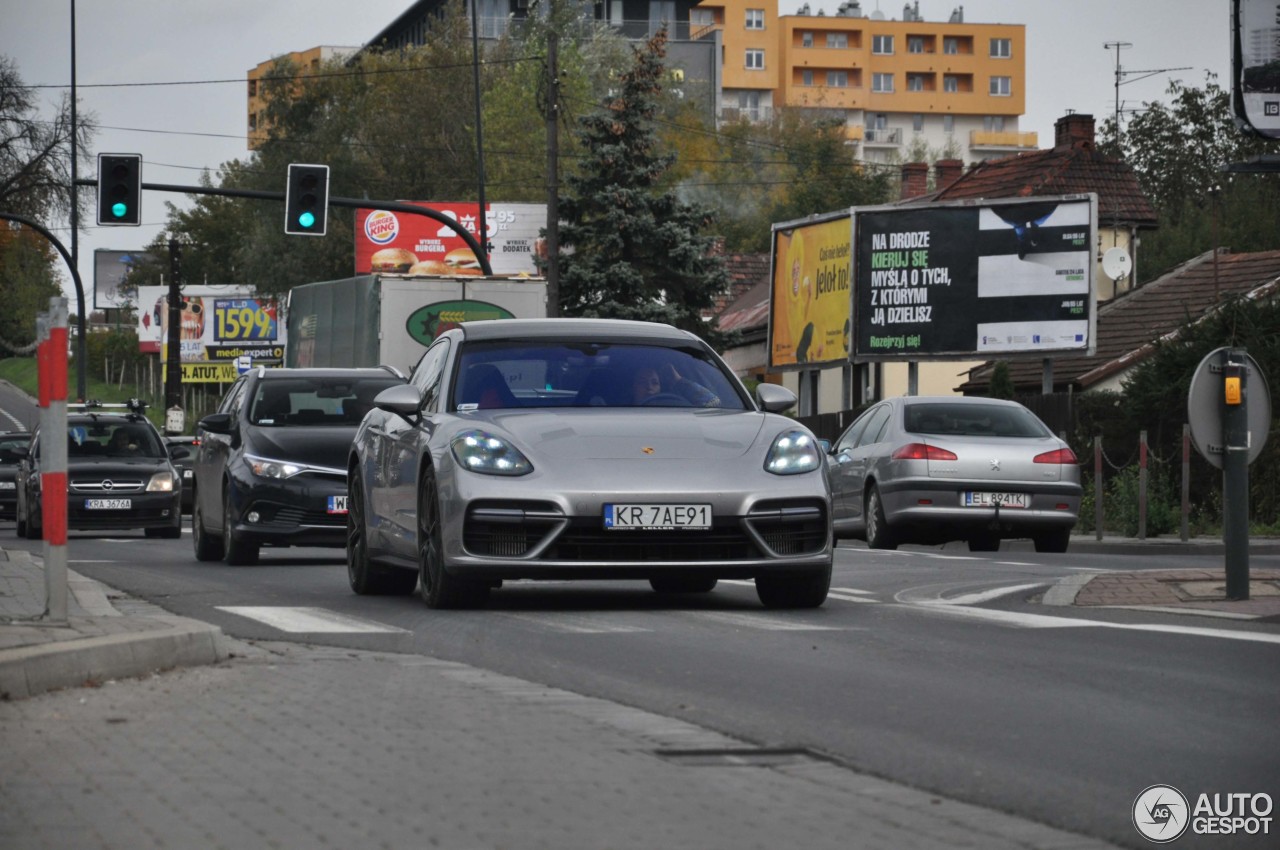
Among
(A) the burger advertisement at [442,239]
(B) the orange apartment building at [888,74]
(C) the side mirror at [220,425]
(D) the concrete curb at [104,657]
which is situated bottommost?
(D) the concrete curb at [104,657]

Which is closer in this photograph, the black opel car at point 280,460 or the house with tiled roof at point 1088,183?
the black opel car at point 280,460

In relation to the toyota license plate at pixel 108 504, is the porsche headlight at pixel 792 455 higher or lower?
higher

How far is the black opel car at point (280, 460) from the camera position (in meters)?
18.1

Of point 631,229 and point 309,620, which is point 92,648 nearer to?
point 309,620

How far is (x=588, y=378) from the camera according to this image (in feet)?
40.3

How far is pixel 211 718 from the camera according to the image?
709 centimetres

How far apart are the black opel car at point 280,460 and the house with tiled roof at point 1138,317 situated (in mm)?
27663

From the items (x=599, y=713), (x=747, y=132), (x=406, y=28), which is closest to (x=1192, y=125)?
(x=747, y=132)

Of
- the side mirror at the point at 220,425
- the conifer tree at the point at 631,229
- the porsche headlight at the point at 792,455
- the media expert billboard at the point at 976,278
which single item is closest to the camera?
the porsche headlight at the point at 792,455

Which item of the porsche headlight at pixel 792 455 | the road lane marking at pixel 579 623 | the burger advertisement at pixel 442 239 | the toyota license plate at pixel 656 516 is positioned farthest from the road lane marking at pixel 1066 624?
the burger advertisement at pixel 442 239

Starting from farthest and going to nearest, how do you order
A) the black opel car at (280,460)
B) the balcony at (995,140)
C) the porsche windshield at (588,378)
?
the balcony at (995,140), the black opel car at (280,460), the porsche windshield at (588,378)

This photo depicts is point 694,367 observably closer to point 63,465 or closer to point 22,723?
point 63,465

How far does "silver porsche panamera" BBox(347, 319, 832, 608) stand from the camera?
11094 millimetres

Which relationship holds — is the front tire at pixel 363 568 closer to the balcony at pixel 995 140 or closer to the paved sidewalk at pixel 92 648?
the paved sidewalk at pixel 92 648
